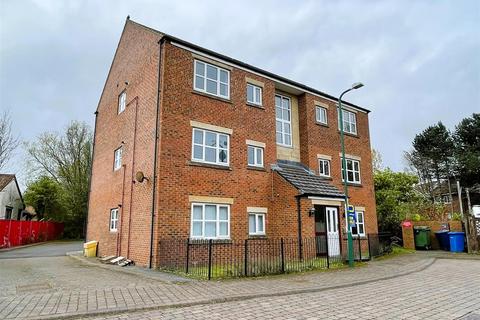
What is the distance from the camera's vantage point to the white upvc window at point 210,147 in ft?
47.7

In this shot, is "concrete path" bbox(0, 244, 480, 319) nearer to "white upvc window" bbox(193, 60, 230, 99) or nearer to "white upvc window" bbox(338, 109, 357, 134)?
"white upvc window" bbox(193, 60, 230, 99)

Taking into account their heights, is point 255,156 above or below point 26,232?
above

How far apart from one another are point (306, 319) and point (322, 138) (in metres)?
14.7

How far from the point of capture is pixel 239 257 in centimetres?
1412

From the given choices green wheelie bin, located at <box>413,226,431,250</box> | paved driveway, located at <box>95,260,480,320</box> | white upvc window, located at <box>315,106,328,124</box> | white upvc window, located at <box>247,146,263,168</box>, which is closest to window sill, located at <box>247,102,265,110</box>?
white upvc window, located at <box>247,146,263,168</box>

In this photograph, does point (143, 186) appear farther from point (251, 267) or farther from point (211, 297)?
point (211, 297)

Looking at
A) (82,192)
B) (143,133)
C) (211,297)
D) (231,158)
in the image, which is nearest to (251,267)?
(211,297)

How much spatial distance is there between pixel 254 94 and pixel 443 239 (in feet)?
48.2

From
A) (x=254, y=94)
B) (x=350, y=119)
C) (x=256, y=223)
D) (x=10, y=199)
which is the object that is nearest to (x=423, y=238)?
(x=350, y=119)

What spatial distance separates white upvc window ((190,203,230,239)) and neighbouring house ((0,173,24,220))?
28.8 m

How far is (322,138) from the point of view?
65.4 ft

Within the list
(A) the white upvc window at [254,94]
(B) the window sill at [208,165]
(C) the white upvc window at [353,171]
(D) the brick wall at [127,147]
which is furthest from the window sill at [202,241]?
(C) the white upvc window at [353,171]

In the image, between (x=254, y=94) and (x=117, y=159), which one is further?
(x=117, y=159)

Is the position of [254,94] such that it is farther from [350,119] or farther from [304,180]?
[350,119]
